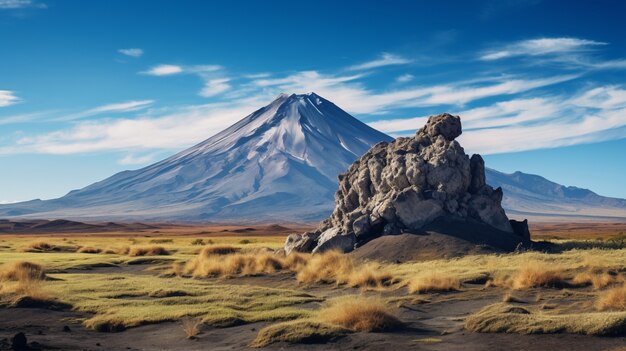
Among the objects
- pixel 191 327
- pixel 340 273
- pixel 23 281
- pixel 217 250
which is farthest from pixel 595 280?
pixel 217 250

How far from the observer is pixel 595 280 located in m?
28.1

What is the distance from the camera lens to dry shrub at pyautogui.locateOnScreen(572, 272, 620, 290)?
2777cm

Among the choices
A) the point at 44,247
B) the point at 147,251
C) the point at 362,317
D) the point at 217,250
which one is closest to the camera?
the point at 362,317

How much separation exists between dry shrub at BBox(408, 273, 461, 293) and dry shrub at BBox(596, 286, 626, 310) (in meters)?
7.49

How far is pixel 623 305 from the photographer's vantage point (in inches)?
837

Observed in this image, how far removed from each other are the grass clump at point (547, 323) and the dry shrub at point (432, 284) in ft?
27.3

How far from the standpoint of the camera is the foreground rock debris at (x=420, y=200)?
45.1m

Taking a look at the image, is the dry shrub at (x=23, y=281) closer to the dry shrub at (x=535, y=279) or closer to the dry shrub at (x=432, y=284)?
the dry shrub at (x=432, y=284)

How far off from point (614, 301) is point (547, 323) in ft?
16.4

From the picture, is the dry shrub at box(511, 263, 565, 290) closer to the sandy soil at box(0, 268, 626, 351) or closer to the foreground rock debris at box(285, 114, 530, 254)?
the sandy soil at box(0, 268, 626, 351)

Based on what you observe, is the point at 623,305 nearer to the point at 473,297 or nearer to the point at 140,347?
the point at 473,297

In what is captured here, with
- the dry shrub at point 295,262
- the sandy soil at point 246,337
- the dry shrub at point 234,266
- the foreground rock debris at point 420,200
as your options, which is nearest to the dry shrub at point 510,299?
the sandy soil at point 246,337

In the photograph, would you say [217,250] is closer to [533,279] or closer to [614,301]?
[533,279]

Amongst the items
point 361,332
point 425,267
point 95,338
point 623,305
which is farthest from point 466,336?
point 425,267
